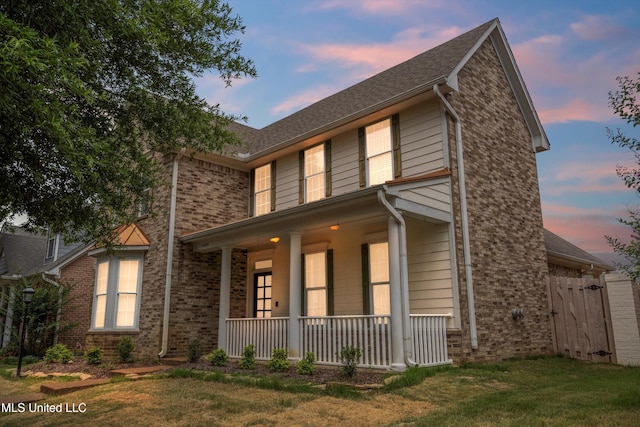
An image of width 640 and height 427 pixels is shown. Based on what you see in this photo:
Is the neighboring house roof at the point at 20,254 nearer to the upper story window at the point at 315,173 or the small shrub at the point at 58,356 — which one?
the small shrub at the point at 58,356

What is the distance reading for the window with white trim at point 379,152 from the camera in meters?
11.5

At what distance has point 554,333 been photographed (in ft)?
40.7

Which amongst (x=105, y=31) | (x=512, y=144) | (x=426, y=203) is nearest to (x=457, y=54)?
(x=512, y=144)

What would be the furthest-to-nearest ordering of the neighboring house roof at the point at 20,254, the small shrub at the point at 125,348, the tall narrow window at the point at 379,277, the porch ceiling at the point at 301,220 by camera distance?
the neighboring house roof at the point at 20,254
the small shrub at the point at 125,348
the tall narrow window at the point at 379,277
the porch ceiling at the point at 301,220

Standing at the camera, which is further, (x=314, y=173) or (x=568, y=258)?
(x=568, y=258)

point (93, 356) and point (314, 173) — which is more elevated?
point (314, 173)

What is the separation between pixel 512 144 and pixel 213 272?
8.98m

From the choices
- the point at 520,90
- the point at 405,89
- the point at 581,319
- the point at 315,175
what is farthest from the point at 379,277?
the point at 520,90

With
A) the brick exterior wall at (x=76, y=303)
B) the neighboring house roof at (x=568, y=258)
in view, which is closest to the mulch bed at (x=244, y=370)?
the brick exterior wall at (x=76, y=303)

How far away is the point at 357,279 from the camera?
11594mm

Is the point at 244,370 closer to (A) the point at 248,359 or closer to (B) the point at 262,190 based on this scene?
(A) the point at 248,359

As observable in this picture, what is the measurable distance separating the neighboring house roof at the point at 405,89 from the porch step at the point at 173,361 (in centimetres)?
607

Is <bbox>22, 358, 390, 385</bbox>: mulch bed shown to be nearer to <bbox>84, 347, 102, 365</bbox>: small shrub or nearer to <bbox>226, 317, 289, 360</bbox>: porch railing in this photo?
<bbox>84, 347, 102, 365</bbox>: small shrub

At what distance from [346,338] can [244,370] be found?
2283 millimetres
